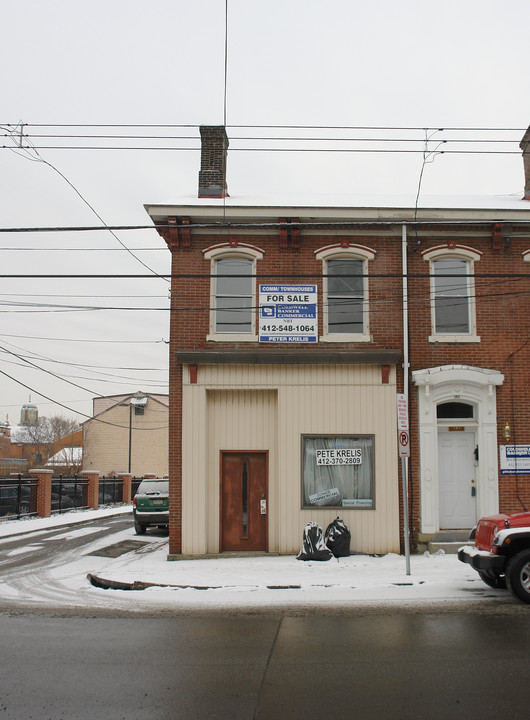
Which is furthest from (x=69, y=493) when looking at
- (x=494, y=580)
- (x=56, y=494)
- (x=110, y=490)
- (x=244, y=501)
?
(x=494, y=580)

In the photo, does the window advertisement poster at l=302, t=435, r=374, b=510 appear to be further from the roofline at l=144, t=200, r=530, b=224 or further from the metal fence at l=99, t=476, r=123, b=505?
the metal fence at l=99, t=476, r=123, b=505

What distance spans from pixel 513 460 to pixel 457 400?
172 cm

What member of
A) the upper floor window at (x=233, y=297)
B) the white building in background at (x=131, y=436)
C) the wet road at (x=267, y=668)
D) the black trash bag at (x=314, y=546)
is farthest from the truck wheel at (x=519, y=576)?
the white building in background at (x=131, y=436)

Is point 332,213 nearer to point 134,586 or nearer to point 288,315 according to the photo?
point 288,315

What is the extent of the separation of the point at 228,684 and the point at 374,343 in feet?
31.3

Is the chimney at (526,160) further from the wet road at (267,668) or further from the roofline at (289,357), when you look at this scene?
the wet road at (267,668)

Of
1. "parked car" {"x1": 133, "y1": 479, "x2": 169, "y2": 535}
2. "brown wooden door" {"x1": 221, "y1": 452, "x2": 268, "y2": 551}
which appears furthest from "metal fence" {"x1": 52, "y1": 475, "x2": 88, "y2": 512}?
"brown wooden door" {"x1": 221, "y1": 452, "x2": 268, "y2": 551}

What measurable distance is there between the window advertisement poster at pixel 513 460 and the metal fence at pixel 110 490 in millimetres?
27045

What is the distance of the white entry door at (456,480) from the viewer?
14.4m

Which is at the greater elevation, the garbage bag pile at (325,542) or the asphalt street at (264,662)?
the garbage bag pile at (325,542)

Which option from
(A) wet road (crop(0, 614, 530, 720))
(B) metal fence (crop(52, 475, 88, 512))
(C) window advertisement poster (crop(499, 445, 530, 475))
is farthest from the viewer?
(B) metal fence (crop(52, 475, 88, 512))

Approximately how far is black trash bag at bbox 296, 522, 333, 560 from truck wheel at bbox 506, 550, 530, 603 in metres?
4.35

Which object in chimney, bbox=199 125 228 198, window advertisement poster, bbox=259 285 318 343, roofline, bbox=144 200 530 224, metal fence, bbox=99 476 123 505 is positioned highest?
chimney, bbox=199 125 228 198

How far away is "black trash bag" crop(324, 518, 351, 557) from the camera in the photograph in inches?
531
